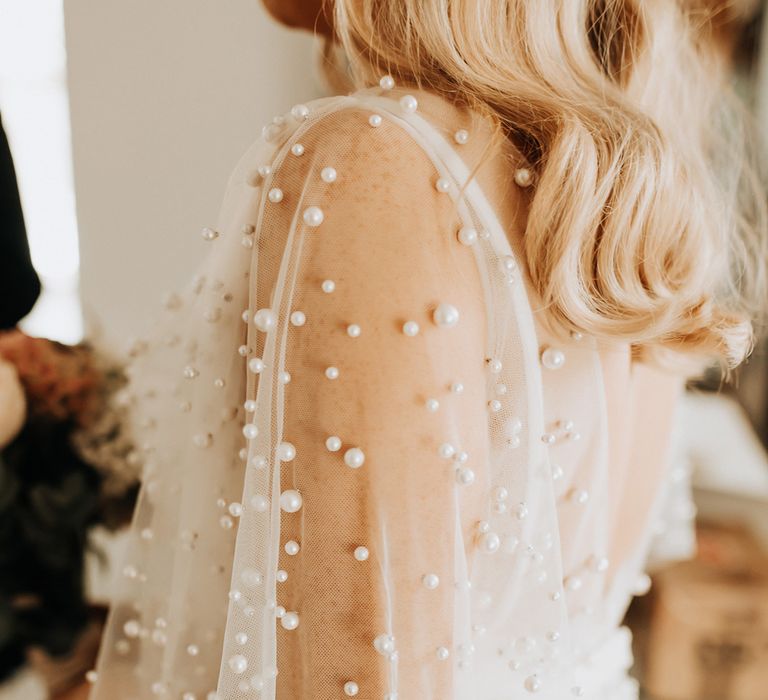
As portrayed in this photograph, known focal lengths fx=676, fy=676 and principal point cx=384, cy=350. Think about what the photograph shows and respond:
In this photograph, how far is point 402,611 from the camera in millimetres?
452

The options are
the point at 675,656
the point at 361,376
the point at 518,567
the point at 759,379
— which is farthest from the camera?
the point at 759,379

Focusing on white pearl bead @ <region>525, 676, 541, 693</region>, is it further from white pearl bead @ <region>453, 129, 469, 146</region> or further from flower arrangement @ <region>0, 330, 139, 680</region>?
flower arrangement @ <region>0, 330, 139, 680</region>

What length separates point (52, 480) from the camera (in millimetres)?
831

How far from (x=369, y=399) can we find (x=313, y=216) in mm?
121

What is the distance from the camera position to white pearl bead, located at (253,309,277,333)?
451mm

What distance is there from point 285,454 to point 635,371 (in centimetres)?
39

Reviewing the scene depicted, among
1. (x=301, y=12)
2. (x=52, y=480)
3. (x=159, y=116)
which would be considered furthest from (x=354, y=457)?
(x=159, y=116)

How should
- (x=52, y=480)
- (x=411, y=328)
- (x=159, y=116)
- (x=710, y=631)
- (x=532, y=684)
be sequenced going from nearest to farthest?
(x=411, y=328) → (x=532, y=684) → (x=52, y=480) → (x=159, y=116) → (x=710, y=631)

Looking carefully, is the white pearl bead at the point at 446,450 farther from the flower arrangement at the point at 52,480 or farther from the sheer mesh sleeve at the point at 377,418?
the flower arrangement at the point at 52,480

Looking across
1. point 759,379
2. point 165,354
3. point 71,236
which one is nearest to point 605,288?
point 165,354

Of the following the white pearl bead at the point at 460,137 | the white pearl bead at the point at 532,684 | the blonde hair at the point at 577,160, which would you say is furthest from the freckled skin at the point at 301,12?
the white pearl bead at the point at 532,684

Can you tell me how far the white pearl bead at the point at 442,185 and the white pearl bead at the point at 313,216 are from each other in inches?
3.1

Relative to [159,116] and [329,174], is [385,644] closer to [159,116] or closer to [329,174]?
[329,174]

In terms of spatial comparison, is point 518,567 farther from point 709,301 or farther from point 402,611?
point 709,301
